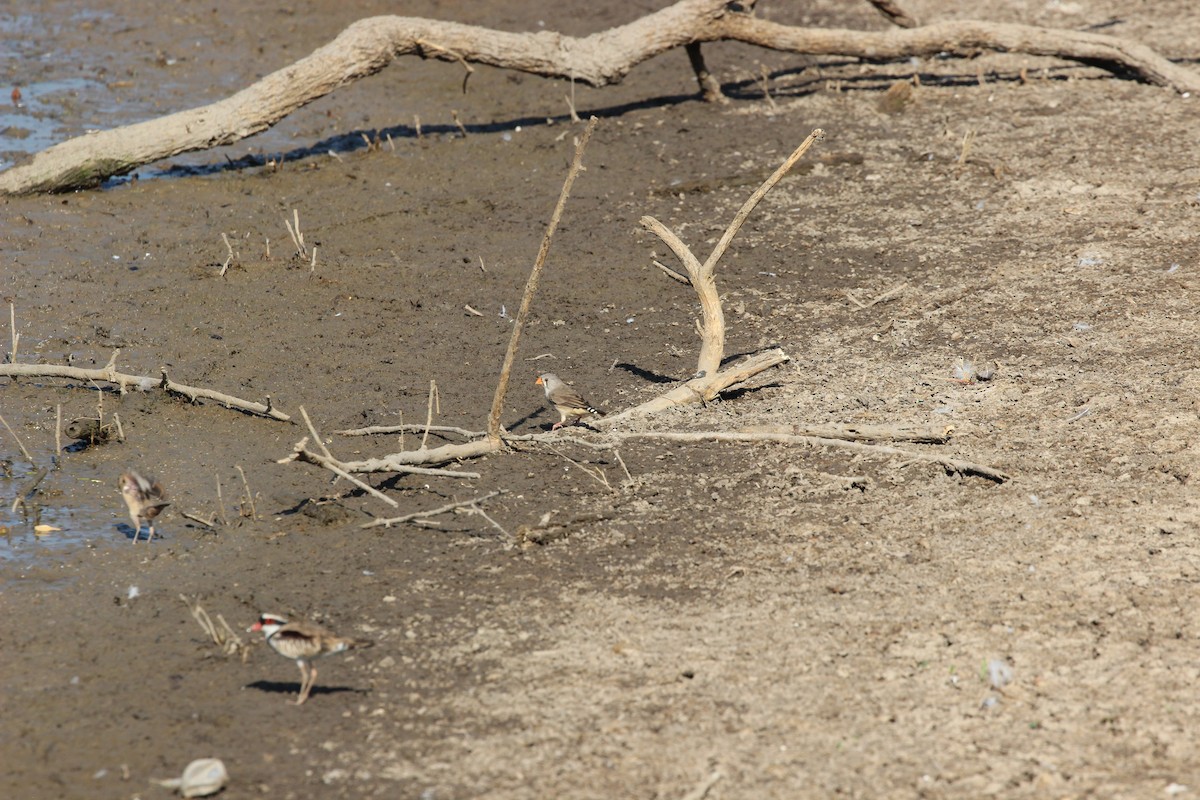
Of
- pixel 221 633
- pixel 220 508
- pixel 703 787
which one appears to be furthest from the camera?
pixel 220 508

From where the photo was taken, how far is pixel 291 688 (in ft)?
16.1

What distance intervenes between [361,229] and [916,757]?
23.0ft

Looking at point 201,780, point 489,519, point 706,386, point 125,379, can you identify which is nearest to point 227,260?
point 125,379

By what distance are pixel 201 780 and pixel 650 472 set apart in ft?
9.89

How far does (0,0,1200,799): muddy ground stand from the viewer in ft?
14.9

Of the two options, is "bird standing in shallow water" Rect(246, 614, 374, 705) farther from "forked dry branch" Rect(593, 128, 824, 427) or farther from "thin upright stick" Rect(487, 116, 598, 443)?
"forked dry branch" Rect(593, 128, 824, 427)

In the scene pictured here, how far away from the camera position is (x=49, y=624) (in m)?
5.45

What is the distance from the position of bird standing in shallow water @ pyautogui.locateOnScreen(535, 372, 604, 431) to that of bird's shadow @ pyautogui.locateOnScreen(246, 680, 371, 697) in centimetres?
256

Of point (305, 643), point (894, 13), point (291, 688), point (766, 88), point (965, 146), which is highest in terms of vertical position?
point (894, 13)

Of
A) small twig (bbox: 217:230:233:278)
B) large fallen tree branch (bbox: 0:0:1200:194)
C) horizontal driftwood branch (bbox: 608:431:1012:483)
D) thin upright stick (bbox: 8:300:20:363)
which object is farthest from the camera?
large fallen tree branch (bbox: 0:0:1200:194)

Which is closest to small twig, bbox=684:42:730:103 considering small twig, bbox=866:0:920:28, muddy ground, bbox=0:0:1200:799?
muddy ground, bbox=0:0:1200:799

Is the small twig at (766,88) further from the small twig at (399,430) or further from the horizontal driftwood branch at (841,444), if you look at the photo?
the small twig at (399,430)

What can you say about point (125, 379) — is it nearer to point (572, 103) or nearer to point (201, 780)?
point (201, 780)

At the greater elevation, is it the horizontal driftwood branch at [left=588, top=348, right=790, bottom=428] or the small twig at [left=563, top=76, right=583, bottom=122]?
the small twig at [left=563, top=76, right=583, bottom=122]
